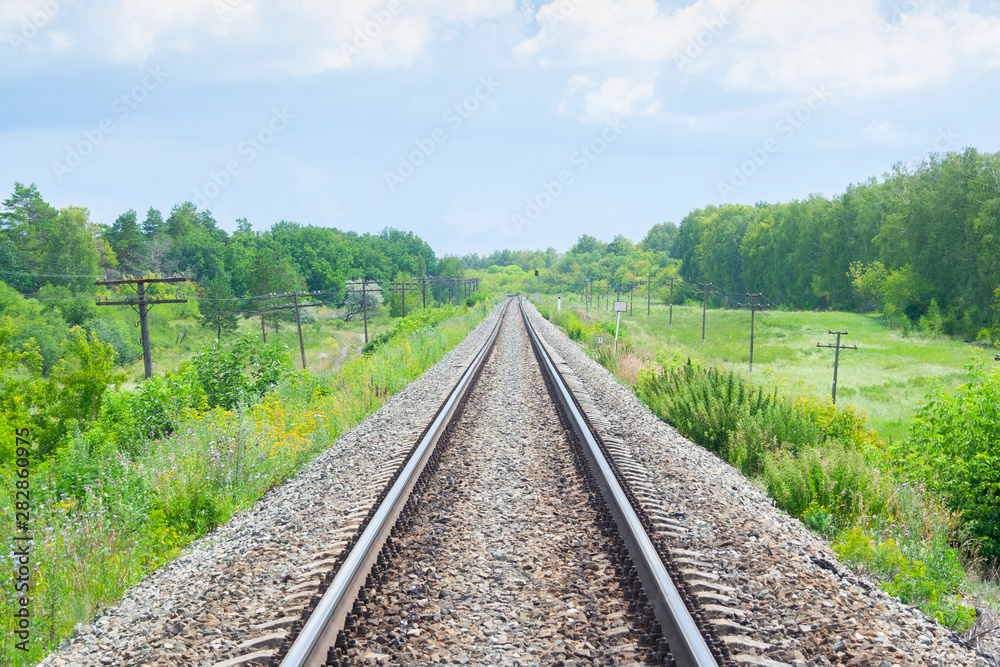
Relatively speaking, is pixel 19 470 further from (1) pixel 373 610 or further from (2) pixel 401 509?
(1) pixel 373 610

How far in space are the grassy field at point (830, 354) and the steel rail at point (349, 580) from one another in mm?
5711

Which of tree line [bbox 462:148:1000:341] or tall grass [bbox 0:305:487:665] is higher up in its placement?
tree line [bbox 462:148:1000:341]

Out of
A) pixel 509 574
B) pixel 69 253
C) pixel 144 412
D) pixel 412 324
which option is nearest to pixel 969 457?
pixel 509 574

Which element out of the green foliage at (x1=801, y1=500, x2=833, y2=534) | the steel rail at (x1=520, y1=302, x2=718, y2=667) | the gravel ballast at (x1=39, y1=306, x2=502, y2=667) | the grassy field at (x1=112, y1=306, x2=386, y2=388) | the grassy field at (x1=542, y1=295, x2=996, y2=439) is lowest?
the grassy field at (x1=112, y1=306, x2=386, y2=388)

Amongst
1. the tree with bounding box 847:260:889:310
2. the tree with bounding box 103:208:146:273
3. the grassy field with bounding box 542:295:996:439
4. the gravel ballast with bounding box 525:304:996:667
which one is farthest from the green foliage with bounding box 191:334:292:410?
the tree with bounding box 103:208:146:273

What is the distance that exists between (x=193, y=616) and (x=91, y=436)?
5.60m

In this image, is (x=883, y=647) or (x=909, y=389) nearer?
(x=883, y=647)

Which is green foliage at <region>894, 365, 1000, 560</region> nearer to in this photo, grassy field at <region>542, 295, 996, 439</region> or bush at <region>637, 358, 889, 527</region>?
grassy field at <region>542, 295, 996, 439</region>

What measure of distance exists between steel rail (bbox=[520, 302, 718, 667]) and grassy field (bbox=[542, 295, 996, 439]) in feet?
12.4

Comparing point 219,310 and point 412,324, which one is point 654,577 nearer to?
→ point 412,324

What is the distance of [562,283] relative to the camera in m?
142

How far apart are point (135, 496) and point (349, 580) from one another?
330 centimetres

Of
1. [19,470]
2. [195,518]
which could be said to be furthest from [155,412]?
[195,518]

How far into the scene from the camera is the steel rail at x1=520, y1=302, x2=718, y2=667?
9.82ft
